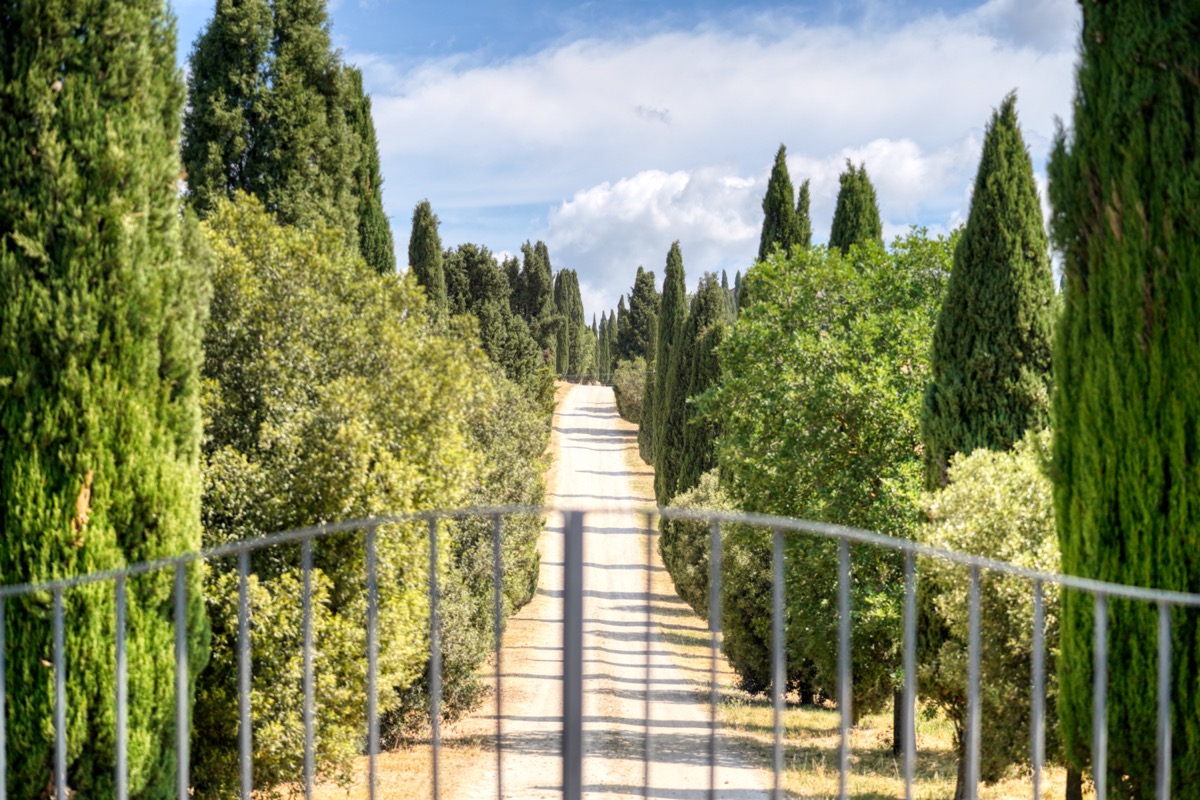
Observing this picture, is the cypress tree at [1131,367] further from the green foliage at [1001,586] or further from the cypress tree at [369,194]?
the cypress tree at [369,194]

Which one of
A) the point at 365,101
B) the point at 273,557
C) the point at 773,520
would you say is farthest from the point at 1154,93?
the point at 365,101

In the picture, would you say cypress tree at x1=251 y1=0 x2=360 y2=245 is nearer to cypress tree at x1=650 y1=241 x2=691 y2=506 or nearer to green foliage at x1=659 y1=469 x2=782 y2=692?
green foliage at x1=659 y1=469 x2=782 y2=692

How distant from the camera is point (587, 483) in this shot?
44844mm

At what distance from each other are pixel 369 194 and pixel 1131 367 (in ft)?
62.7

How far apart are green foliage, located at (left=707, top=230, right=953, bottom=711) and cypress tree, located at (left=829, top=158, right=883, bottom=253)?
759 centimetres

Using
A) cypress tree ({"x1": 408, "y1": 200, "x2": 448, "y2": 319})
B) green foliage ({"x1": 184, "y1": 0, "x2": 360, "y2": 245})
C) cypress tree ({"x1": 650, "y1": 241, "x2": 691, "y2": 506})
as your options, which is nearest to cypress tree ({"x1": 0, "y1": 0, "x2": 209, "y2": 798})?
green foliage ({"x1": 184, "y1": 0, "x2": 360, "y2": 245})

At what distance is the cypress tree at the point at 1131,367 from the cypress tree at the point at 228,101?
13.0 m

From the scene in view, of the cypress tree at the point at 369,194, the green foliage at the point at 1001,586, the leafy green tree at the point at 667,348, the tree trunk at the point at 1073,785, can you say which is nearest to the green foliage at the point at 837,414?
the green foliage at the point at 1001,586

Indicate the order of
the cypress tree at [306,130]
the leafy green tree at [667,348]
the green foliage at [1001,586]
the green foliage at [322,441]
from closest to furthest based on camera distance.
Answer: the green foliage at [1001,586] < the green foliage at [322,441] < the cypress tree at [306,130] < the leafy green tree at [667,348]

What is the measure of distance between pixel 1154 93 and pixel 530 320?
178 feet

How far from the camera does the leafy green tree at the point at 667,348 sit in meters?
34.1

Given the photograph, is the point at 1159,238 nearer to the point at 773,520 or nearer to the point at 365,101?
the point at 773,520

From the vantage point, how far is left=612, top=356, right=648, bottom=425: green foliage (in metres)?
62.2

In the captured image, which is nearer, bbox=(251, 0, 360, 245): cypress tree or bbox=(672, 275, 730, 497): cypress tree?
bbox=(251, 0, 360, 245): cypress tree
